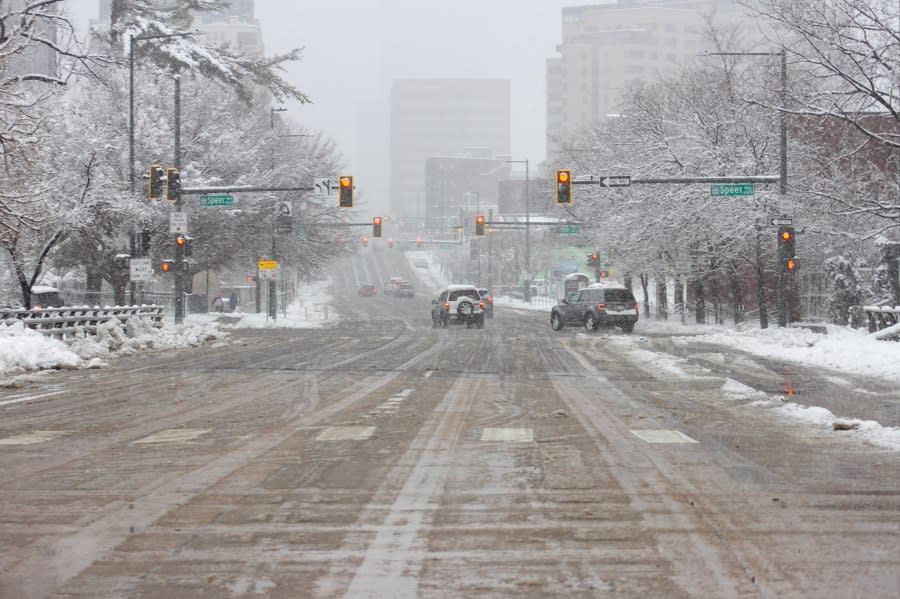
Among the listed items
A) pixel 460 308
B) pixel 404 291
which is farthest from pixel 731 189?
pixel 404 291

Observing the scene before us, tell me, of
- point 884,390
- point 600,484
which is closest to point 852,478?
point 600,484

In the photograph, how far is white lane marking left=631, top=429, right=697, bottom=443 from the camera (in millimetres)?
10867

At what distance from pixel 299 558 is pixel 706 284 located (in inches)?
1836

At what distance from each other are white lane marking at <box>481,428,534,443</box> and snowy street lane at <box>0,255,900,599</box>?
0.26 feet

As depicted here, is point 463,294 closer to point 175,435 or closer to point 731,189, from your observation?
point 731,189

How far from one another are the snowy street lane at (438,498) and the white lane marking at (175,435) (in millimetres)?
77

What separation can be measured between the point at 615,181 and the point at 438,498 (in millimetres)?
28637

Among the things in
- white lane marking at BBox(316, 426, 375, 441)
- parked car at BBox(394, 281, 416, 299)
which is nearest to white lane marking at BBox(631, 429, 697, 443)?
white lane marking at BBox(316, 426, 375, 441)

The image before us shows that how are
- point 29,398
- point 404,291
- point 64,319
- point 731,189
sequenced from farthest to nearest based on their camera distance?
point 404,291
point 731,189
point 64,319
point 29,398

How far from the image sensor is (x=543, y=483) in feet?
27.5

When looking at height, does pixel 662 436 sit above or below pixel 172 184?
below

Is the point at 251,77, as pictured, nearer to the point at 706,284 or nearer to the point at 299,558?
the point at 706,284

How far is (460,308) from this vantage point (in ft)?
143

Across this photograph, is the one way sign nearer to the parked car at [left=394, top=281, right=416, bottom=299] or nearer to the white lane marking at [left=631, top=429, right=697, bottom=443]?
the white lane marking at [left=631, top=429, right=697, bottom=443]
